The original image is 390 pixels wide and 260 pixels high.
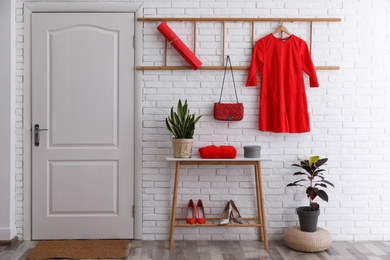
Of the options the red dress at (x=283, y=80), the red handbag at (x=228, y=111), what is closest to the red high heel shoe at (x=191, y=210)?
the red handbag at (x=228, y=111)

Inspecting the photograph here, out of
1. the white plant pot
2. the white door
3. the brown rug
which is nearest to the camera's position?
the brown rug

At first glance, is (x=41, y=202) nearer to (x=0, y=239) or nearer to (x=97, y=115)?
(x=0, y=239)

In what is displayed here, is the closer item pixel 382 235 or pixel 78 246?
pixel 78 246

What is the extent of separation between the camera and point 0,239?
11.3ft

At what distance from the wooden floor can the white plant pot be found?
811 mm

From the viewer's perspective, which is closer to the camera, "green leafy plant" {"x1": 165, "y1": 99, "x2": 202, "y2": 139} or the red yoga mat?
"green leafy plant" {"x1": 165, "y1": 99, "x2": 202, "y2": 139}

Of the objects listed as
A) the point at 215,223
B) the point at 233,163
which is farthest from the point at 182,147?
the point at 215,223

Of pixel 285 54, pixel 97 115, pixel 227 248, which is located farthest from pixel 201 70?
pixel 227 248

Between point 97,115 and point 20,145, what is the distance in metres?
0.75

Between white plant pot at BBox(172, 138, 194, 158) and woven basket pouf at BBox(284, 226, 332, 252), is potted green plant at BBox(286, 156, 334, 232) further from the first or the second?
white plant pot at BBox(172, 138, 194, 158)

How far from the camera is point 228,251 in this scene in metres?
3.34

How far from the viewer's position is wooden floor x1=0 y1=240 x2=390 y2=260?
10.5 feet

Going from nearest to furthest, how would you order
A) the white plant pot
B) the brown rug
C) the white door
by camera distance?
the brown rug
the white plant pot
the white door

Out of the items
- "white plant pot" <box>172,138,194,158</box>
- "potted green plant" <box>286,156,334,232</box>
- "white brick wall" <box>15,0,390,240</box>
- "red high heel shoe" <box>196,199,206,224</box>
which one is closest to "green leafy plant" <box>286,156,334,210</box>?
"potted green plant" <box>286,156,334,232</box>
